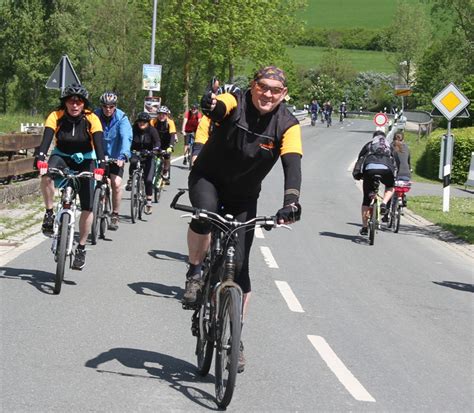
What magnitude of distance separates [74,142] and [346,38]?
12534cm

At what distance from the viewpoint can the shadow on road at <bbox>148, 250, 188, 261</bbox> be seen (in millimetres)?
12106

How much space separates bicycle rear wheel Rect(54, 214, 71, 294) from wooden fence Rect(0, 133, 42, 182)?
758 cm

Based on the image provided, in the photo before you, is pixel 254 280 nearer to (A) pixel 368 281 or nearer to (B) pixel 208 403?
(A) pixel 368 281

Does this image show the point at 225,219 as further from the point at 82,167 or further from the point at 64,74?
the point at 64,74

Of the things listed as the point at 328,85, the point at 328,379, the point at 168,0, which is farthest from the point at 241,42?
the point at 328,379

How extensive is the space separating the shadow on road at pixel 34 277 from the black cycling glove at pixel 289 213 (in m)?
4.15

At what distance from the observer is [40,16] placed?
245 ft

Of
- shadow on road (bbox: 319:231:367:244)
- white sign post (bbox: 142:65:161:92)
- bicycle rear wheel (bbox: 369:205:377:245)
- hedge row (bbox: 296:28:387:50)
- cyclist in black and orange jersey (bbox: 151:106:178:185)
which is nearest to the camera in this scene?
bicycle rear wheel (bbox: 369:205:377:245)

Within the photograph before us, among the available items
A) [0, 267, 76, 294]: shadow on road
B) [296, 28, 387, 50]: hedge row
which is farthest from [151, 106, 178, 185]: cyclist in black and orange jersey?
[296, 28, 387, 50]: hedge row

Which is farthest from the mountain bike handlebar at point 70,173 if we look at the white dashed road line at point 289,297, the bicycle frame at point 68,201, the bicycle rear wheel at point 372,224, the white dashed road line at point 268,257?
the bicycle rear wheel at point 372,224

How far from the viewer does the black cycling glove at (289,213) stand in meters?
5.68

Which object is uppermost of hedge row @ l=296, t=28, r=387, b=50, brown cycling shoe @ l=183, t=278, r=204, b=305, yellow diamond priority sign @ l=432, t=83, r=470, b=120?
hedge row @ l=296, t=28, r=387, b=50

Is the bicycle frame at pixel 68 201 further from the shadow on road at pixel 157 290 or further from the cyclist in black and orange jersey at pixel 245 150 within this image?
the cyclist in black and orange jersey at pixel 245 150

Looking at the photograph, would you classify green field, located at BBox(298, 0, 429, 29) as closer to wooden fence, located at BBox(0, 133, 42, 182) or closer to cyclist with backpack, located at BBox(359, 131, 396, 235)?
wooden fence, located at BBox(0, 133, 42, 182)
